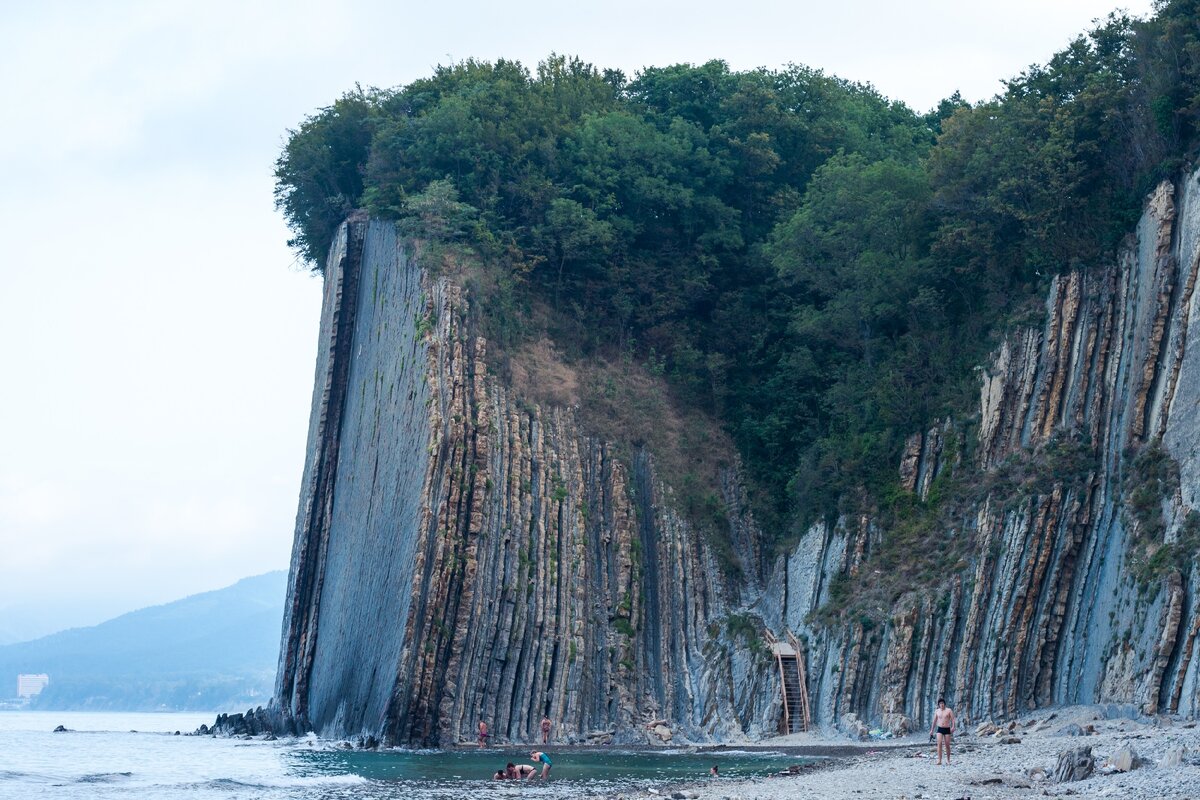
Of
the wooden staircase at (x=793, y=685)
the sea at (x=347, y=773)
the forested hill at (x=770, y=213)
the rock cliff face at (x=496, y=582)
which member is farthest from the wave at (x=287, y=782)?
the forested hill at (x=770, y=213)

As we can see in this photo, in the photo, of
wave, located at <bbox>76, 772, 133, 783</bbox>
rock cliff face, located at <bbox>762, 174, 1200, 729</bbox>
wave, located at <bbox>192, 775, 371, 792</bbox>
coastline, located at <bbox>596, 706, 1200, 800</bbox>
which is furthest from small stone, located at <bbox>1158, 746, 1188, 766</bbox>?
wave, located at <bbox>76, 772, 133, 783</bbox>

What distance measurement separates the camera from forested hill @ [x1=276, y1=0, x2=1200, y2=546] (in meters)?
35.7

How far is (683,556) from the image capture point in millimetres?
43000

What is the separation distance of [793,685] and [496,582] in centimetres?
875

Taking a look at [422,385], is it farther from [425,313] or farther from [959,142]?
[959,142]

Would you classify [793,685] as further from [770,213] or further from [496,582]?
[770,213]


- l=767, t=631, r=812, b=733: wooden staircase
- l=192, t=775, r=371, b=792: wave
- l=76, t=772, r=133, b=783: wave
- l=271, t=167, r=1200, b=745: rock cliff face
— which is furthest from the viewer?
l=767, t=631, r=812, b=733: wooden staircase

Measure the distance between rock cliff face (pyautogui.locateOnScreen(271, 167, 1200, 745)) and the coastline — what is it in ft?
4.82

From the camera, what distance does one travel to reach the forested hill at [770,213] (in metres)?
35.7

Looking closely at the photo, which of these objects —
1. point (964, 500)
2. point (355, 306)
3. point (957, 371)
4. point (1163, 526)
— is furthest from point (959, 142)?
point (355, 306)

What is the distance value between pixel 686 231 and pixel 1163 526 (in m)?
24.1

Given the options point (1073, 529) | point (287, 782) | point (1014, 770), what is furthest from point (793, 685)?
point (1014, 770)

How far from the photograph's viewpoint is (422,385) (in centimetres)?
4197

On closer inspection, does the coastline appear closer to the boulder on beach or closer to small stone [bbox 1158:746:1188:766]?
small stone [bbox 1158:746:1188:766]
